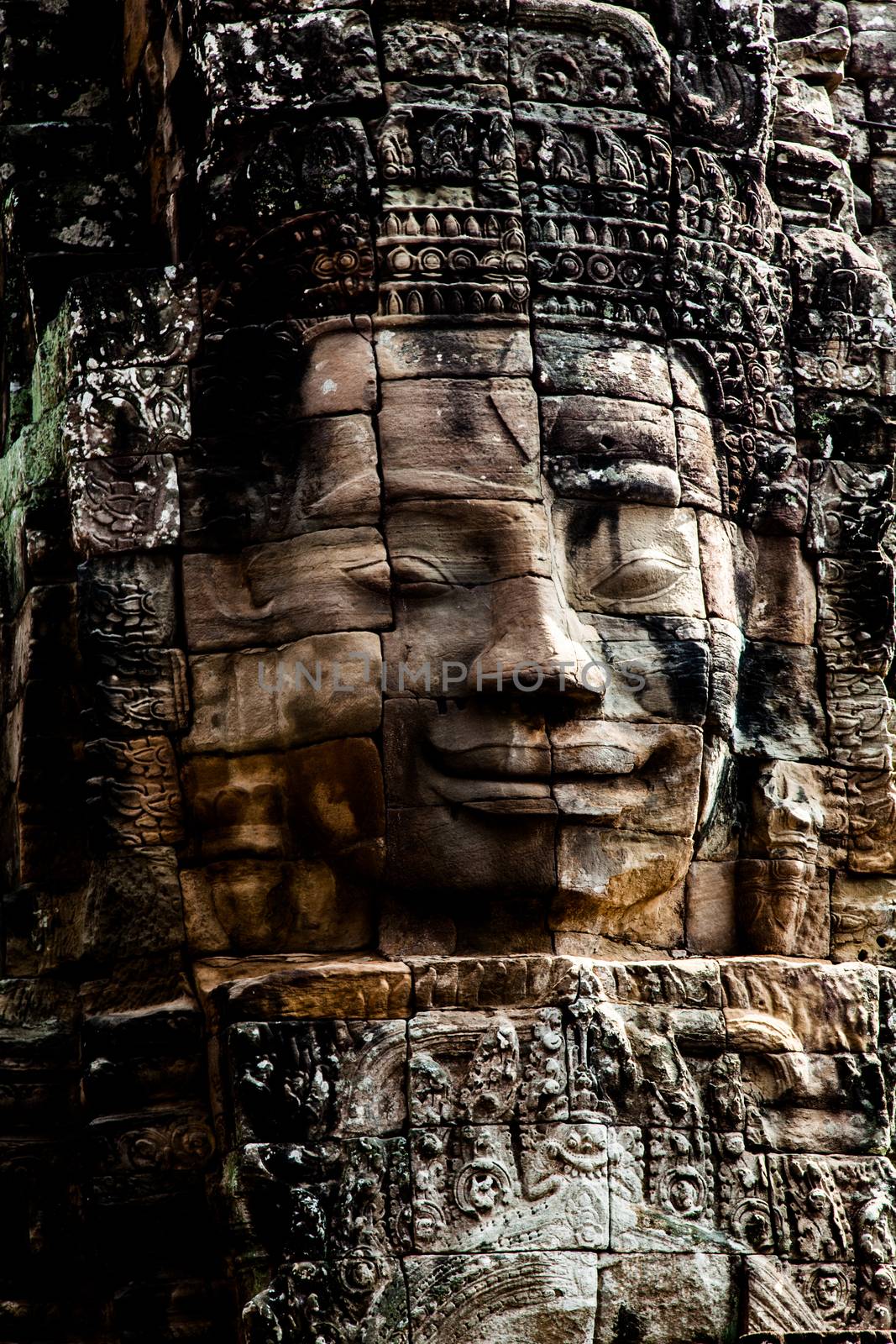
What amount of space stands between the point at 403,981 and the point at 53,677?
1744 mm

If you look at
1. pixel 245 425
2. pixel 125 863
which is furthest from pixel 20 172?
pixel 125 863

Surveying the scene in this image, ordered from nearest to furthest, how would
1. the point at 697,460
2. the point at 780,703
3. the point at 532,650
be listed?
the point at 532,650 < the point at 697,460 < the point at 780,703

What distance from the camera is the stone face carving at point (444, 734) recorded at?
309 inches

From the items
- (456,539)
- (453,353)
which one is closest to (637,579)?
(456,539)

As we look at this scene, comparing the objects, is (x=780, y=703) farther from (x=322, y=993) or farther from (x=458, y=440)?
(x=322, y=993)

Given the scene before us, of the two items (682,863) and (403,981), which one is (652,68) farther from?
(403,981)

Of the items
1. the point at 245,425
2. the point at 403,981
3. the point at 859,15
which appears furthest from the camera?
the point at 859,15

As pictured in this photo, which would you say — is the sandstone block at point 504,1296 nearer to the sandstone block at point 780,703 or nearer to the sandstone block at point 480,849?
the sandstone block at point 480,849

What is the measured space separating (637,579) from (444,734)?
0.87 metres

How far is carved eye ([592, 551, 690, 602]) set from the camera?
8.34 m

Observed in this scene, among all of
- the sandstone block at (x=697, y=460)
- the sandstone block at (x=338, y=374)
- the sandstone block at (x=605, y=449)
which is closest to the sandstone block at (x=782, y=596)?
the sandstone block at (x=697, y=460)

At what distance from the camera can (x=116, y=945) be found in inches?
331

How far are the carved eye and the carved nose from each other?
21 cm

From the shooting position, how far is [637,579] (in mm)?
8359
